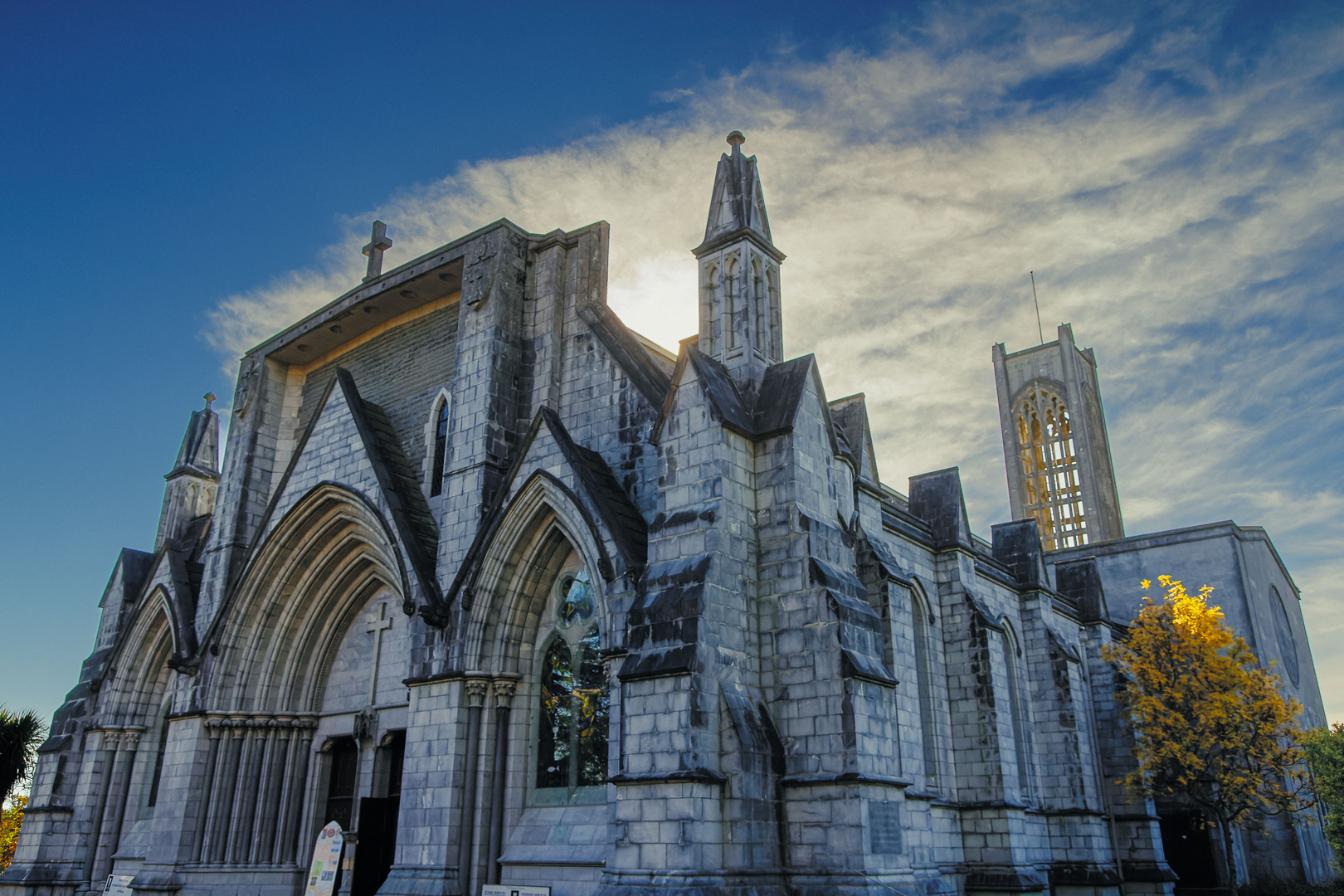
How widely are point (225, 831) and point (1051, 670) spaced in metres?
16.9

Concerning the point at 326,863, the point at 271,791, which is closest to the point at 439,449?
the point at 271,791

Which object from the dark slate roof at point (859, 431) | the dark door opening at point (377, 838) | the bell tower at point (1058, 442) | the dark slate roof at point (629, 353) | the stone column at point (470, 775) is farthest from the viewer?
the bell tower at point (1058, 442)

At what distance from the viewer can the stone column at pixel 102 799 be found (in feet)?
63.9

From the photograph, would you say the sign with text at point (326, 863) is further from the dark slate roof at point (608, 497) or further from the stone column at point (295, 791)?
the stone column at point (295, 791)

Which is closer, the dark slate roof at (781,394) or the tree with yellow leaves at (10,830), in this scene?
the dark slate roof at (781,394)

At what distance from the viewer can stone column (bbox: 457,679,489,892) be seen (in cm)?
1326

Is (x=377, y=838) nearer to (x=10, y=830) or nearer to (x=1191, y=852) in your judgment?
(x=1191, y=852)

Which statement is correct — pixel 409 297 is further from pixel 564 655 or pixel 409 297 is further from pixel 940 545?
pixel 940 545

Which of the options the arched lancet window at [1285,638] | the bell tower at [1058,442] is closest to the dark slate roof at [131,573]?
the arched lancet window at [1285,638]

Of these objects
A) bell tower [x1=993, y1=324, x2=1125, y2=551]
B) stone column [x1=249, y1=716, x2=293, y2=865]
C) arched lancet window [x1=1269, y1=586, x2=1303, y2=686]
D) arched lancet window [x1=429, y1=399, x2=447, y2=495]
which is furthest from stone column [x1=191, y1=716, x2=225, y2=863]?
bell tower [x1=993, y1=324, x2=1125, y2=551]

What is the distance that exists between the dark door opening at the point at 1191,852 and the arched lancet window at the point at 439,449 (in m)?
22.0

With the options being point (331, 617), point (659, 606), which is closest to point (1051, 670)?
point (659, 606)

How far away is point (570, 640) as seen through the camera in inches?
562

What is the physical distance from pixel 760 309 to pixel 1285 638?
101 ft
